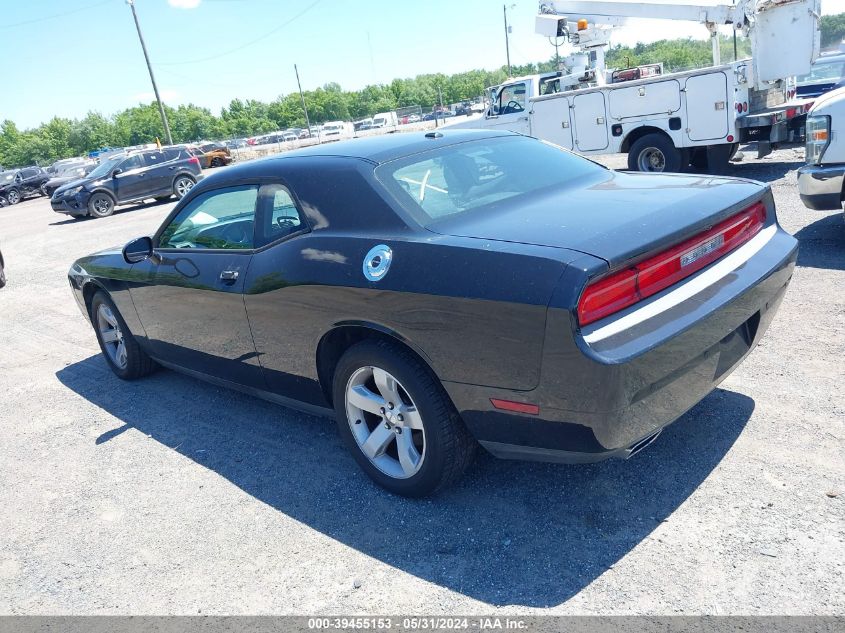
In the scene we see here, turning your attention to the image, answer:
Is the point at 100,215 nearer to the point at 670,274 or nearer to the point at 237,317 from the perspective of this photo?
the point at 237,317

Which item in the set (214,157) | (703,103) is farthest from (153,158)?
(703,103)

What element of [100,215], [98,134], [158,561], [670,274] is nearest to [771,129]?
[670,274]

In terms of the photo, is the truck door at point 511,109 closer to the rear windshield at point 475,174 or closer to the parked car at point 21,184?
the rear windshield at point 475,174

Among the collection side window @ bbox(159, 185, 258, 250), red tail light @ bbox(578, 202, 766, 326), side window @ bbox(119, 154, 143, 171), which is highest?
side window @ bbox(119, 154, 143, 171)

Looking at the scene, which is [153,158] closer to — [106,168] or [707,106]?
[106,168]

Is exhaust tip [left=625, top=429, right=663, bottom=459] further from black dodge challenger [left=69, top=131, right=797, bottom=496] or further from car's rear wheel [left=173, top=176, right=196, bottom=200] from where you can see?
car's rear wheel [left=173, top=176, right=196, bottom=200]

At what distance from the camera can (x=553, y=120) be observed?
1151cm

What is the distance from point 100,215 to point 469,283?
19495 millimetres

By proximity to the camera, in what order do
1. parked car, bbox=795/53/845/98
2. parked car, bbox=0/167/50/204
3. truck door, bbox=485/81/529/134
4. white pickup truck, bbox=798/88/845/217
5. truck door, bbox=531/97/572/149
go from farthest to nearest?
parked car, bbox=0/167/50/204 < truck door, bbox=485/81/529/134 < parked car, bbox=795/53/845/98 < truck door, bbox=531/97/572/149 < white pickup truck, bbox=798/88/845/217

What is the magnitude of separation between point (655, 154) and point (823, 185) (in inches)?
207

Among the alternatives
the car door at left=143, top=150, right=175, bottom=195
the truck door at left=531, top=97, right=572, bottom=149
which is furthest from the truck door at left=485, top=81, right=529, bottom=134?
the car door at left=143, top=150, right=175, bottom=195

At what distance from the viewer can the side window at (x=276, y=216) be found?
3.50 metres

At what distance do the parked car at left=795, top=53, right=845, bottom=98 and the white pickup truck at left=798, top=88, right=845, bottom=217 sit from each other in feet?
22.3

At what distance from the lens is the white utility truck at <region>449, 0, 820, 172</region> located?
31.8 feet
